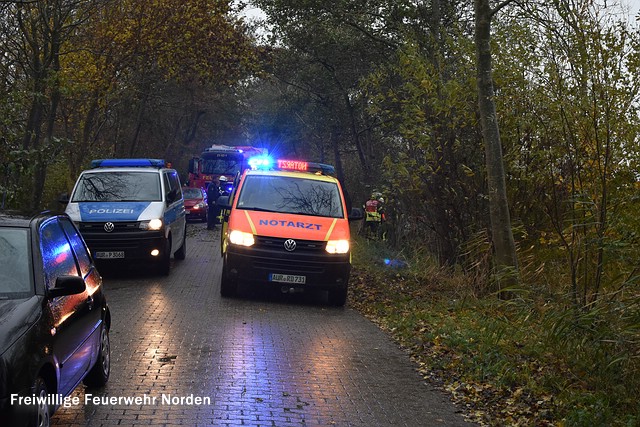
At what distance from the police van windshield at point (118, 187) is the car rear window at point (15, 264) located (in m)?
9.73

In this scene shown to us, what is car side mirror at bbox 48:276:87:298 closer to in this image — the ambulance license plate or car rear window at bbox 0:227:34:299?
car rear window at bbox 0:227:34:299

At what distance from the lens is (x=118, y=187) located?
622 inches

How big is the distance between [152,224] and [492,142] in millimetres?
6680

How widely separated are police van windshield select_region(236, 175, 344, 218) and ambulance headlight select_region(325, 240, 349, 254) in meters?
0.81

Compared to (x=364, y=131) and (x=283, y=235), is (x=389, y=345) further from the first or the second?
(x=364, y=131)

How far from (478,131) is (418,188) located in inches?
65.6

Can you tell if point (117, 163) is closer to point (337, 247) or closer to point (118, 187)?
point (118, 187)

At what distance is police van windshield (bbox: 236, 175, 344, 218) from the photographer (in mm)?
13484

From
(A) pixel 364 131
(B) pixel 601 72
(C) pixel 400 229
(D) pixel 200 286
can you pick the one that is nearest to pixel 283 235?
(D) pixel 200 286

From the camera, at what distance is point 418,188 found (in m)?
15.2

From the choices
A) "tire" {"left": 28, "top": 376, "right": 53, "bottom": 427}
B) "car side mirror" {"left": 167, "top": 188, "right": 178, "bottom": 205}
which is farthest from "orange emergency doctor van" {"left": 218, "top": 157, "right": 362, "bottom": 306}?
"tire" {"left": 28, "top": 376, "right": 53, "bottom": 427}

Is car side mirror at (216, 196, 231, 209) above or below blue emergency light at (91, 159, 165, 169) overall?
below

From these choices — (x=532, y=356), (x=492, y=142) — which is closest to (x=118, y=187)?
(x=492, y=142)

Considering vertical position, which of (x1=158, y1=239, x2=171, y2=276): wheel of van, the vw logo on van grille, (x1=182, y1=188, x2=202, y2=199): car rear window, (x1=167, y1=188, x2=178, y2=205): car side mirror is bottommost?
(x1=182, y1=188, x2=202, y2=199): car rear window
